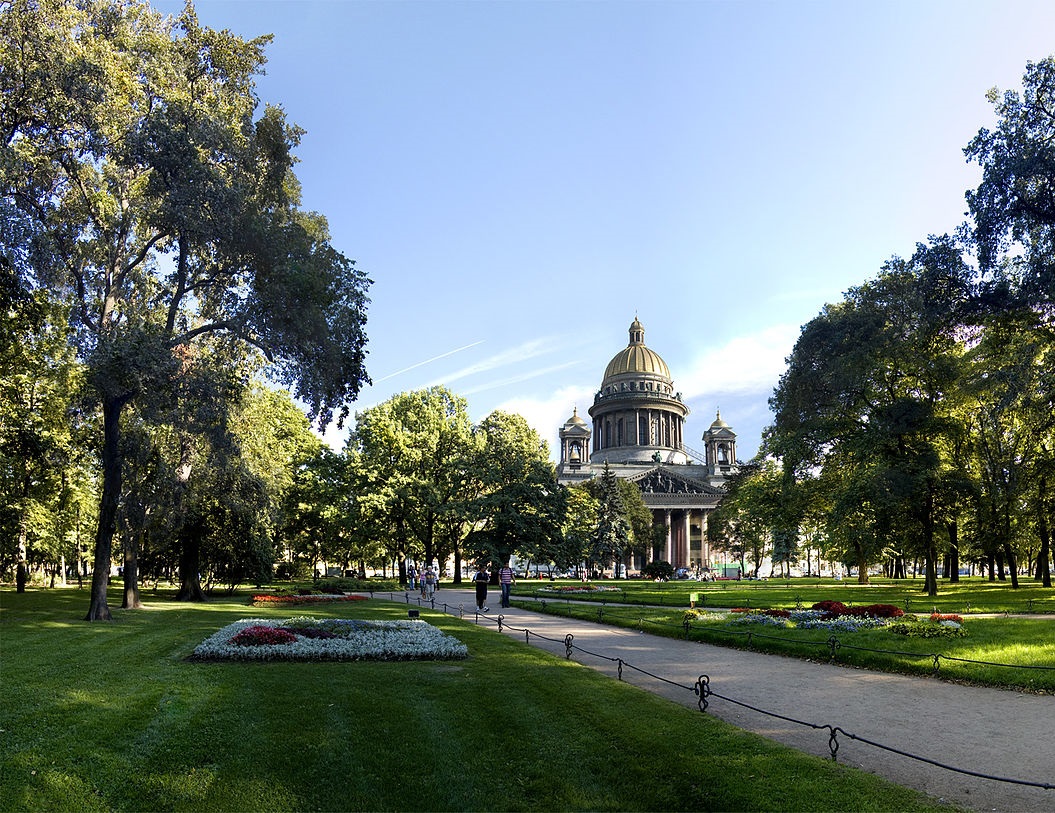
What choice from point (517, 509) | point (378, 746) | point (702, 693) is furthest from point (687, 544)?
point (378, 746)

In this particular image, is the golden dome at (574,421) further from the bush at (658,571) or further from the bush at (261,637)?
the bush at (261,637)

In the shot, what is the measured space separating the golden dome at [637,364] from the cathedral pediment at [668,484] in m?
28.1

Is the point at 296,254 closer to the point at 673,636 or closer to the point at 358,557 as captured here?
the point at 673,636

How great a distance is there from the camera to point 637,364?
479 ft

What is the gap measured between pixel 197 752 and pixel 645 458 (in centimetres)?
13241

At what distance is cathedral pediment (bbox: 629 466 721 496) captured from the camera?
12056 cm

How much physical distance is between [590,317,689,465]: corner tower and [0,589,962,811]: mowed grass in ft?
412

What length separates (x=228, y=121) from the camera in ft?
84.8

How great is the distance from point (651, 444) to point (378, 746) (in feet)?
439

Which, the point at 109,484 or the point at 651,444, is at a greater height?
the point at 651,444

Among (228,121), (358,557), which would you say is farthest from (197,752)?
(358,557)

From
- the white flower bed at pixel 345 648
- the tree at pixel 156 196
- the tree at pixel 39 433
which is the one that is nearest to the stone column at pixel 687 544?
the tree at pixel 39 433

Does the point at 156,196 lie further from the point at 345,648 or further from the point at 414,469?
the point at 414,469

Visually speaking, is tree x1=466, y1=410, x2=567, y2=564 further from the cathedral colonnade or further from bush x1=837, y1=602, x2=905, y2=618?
the cathedral colonnade
